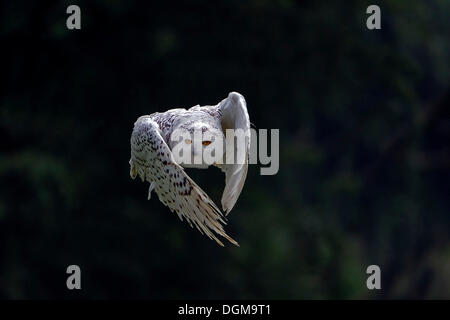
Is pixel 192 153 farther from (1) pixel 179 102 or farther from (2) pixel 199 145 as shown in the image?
(1) pixel 179 102

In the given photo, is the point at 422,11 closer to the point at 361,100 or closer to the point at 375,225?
the point at 361,100

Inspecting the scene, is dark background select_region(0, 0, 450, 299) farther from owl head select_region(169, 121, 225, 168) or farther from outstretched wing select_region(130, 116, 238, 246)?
owl head select_region(169, 121, 225, 168)

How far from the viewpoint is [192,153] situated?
10.9 feet

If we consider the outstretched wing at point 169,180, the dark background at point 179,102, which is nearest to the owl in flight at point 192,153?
the outstretched wing at point 169,180

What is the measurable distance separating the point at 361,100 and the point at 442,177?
161 inches

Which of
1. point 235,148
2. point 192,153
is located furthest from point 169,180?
point 235,148

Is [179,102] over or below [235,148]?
over

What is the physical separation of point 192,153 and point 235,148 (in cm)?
16

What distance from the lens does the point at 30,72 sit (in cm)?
1115

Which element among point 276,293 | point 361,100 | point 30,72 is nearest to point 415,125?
point 361,100

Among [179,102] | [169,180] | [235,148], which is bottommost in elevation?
[169,180]

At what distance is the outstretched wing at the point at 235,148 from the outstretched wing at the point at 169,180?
3.1 inches

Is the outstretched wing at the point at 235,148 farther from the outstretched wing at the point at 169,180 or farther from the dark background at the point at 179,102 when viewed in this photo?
the dark background at the point at 179,102

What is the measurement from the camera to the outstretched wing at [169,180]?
3.14 m
